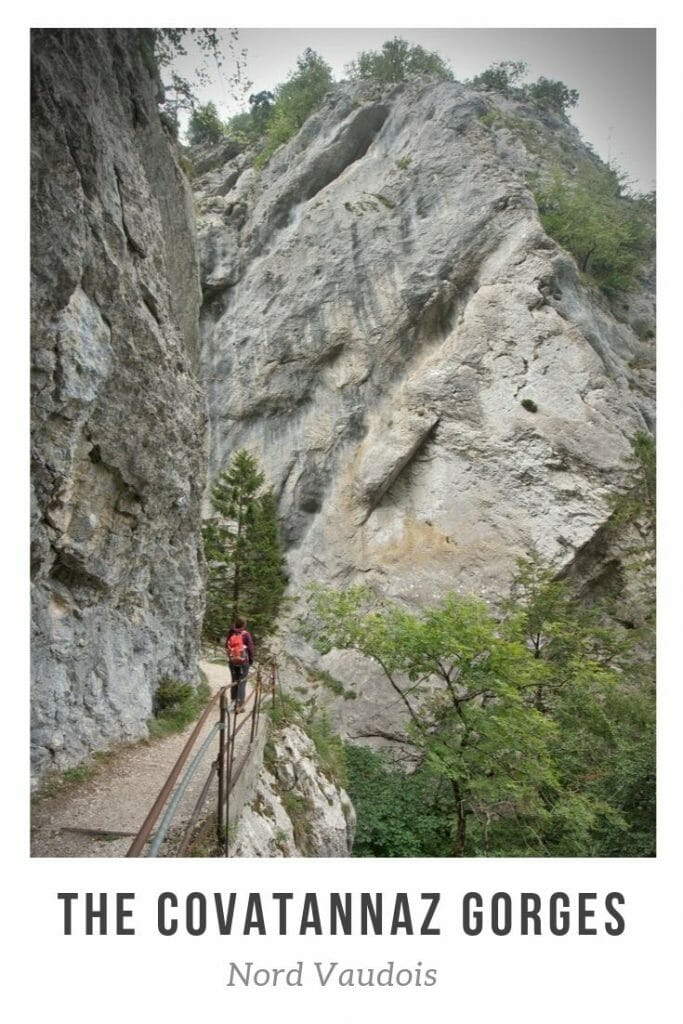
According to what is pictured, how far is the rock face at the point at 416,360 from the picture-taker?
17.6 meters

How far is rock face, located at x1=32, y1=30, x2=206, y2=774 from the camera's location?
5.70 m

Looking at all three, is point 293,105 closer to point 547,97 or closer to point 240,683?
Result: point 547,97

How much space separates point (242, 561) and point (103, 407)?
10993 mm

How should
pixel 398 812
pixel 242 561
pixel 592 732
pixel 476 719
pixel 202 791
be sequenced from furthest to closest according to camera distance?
pixel 242 561 < pixel 592 732 < pixel 398 812 < pixel 476 719 < pixel 202 791

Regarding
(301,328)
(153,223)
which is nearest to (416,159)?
(301,328)

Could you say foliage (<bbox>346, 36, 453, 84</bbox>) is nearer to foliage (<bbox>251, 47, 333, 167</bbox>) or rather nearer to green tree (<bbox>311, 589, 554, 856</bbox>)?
foliage (<bbox>251, 47, 333, 167</bbox>)

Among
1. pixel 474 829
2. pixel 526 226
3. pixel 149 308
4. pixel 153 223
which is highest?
pixel 526 226

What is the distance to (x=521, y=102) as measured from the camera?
100.0ft

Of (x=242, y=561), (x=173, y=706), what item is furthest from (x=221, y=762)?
(x=242, y=561)

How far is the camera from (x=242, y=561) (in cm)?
1756

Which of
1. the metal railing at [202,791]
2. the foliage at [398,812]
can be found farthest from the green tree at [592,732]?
the metal railing at [202,791]

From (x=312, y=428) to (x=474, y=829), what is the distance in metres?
14.8

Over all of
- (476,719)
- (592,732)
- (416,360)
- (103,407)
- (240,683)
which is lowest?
(592,732)
